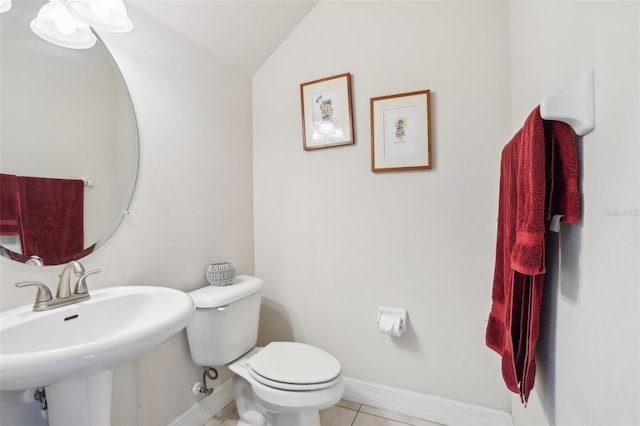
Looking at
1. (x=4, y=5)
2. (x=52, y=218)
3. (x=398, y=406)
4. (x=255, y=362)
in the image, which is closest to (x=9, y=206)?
(x=52, y=218)

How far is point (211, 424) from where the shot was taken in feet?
5.11

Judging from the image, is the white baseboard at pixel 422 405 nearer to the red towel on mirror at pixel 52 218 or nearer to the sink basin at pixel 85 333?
the sink basin at pixel 85 333

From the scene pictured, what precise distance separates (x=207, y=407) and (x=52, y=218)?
1.19 m

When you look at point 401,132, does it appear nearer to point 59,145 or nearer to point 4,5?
point 59,145

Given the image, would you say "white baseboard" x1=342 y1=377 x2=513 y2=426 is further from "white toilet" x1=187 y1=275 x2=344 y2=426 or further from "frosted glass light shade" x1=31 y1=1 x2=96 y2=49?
"frosted glass light shade" x1=31 y1=1 x2=96 y2=49

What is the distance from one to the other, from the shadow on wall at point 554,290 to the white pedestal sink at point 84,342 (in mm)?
1026

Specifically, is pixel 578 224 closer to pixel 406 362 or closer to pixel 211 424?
pixel 406 362

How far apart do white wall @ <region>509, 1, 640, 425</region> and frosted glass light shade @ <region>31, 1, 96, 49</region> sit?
1.50m

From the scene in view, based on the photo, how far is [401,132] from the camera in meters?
1.58

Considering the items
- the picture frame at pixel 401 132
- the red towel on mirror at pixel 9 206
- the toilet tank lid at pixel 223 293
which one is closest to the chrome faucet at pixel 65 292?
the red towel on mirror at pixel 9 206

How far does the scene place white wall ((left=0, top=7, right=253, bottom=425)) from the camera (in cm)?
121

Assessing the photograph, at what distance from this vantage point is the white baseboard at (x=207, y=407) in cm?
146

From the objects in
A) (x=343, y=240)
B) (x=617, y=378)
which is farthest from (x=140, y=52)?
(x=617, y=378)

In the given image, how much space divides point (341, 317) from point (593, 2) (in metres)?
1.60
